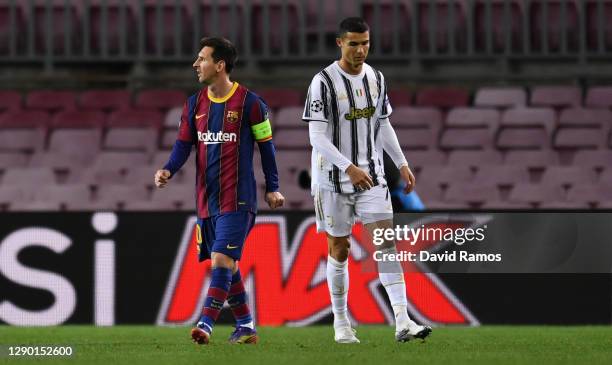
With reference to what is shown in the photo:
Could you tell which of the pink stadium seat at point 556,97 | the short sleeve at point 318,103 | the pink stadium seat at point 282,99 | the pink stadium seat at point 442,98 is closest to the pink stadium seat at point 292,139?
the pink stadium seat at point 282,99

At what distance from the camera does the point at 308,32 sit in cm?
1584

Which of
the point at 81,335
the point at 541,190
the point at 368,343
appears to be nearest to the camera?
the point at 368,343

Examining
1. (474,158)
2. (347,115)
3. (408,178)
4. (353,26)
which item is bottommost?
(474,158)

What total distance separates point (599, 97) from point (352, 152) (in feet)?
24.3

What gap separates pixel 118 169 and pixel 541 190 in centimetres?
413

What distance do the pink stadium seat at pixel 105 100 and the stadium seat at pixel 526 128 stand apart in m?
4.05

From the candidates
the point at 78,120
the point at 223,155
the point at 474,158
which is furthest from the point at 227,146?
the point at 78,120

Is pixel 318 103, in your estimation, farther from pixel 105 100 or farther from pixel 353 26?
pixel 105 100

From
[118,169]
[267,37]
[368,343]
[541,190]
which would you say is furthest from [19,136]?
[368,343]

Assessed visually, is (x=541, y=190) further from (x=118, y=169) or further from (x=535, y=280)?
(x=118, y=169)

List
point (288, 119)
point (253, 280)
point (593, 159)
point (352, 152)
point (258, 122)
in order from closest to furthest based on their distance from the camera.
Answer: point (352, 152)
point (258, 122)
point (253, 280)
point (593, 159)
point (288, 119)

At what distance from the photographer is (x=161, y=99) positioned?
1497cm

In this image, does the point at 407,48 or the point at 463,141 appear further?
the point at 407,48

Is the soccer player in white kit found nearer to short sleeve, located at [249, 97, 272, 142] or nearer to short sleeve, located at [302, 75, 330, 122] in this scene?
short sleeve, located at [302, 75, 330, 122]
